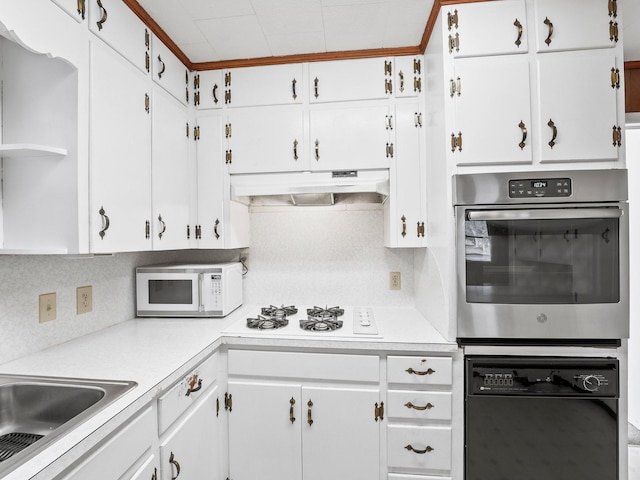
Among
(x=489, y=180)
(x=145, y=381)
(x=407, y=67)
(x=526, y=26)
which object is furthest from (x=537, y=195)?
(x=145, y=381)

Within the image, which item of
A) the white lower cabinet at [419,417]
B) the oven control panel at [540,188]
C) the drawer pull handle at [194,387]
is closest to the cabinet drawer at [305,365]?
the white lower cabinet at [419,417]

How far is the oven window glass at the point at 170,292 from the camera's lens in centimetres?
197

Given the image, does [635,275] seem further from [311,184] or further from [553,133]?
[311,184]

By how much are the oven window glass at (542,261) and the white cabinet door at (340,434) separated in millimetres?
721

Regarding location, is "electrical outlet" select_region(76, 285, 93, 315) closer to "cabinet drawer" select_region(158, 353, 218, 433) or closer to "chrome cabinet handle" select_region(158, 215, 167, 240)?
"chrome cabinet handle" select_region(158, 215, 167, 240)

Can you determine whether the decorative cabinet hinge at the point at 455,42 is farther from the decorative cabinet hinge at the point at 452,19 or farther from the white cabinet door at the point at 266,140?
the white cabinet door at the point at 266,140

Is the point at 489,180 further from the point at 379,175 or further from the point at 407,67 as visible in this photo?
the point at 407,67

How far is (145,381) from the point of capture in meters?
1.13

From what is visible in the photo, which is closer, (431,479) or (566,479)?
(566,479)

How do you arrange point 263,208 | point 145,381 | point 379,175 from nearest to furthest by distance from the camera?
point 145,381, point 379,175, point 263,208

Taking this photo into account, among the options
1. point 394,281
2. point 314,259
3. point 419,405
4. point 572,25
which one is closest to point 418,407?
point 419,405

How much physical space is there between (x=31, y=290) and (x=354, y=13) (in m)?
1.88

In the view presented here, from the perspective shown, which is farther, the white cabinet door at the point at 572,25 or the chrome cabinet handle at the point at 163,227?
the chrome cabinet handle at the point at 163,227

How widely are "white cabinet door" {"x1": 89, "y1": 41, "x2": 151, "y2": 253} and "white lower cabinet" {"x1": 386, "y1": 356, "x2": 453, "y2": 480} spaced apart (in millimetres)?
1326
